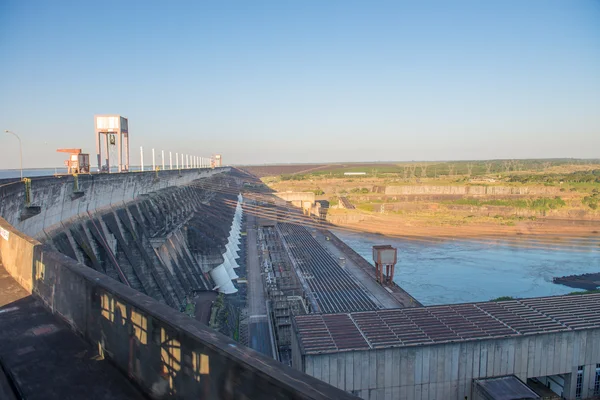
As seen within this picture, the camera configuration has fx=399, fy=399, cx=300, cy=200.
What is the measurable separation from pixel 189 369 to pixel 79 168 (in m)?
19.9

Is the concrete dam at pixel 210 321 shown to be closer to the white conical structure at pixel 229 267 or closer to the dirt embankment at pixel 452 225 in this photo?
the white conical structure at pixel 229 267

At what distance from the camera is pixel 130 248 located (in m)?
15.9

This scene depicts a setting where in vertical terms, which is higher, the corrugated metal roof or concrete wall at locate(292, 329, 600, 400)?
the corrugated metal roof

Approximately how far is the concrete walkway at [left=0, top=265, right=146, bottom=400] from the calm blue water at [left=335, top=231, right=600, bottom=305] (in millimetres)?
29204

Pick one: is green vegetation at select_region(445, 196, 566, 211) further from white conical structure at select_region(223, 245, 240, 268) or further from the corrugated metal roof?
the corrugated metal roof

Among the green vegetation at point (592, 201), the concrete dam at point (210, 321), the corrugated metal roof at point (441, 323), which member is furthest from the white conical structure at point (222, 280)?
the green vegetation at point (592, 201)

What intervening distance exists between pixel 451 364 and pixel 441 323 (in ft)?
5.78

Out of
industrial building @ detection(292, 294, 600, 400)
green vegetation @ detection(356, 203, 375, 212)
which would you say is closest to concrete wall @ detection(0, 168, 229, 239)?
industrial building @ detection(292, 294, 600, 400)

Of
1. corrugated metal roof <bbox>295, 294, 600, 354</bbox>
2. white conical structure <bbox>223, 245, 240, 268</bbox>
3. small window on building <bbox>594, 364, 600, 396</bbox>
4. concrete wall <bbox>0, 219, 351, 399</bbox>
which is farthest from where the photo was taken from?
white conical structure <bbox>223, 245, 240, 268</bbox>

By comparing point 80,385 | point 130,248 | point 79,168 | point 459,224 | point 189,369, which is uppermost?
point 79,168

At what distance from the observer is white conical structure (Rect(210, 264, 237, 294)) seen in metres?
23.2

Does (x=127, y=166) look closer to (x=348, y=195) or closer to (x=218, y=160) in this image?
(x=348, y=195)

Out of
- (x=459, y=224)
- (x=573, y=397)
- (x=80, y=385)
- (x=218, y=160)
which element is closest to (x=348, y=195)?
(x=459, y=224)

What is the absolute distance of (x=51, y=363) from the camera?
4.49m
